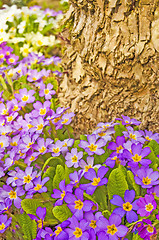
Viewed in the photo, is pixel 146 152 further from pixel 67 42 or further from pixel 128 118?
pixel 67 42

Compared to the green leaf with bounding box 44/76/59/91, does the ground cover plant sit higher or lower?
lower

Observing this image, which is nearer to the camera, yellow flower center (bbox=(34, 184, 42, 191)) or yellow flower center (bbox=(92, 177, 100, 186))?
yellow flower center (bbox=(92, 177, 100, 186))

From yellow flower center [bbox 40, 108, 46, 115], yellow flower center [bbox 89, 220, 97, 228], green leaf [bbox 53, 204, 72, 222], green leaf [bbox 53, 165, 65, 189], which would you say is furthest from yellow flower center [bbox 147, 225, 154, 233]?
yellow flower center [bbox 40, 108, 46, 115]

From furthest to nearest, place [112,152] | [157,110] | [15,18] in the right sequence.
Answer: [15,18]
[157,110]
[112,152]

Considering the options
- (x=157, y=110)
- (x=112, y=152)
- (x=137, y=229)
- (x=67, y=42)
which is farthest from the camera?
(x=67, y=42)

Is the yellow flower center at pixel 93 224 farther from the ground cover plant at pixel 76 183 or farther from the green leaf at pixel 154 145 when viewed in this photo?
the green leaf at pixel 154 145

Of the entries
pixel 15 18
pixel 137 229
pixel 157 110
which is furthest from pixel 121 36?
pixel 15 18

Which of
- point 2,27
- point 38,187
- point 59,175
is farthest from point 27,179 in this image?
point 2,27

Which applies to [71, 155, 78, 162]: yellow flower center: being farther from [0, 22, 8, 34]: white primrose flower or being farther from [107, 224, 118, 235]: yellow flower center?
[0, 22, 8, 34]: white primrose flower
